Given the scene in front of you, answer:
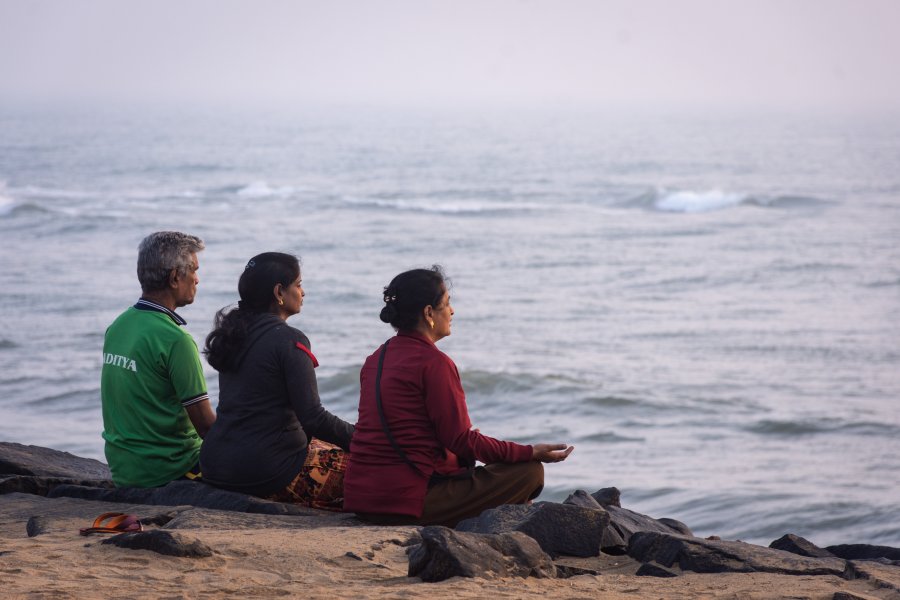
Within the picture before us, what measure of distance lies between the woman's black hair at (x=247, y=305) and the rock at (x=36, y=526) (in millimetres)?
914

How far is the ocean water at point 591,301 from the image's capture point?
11.8 meters

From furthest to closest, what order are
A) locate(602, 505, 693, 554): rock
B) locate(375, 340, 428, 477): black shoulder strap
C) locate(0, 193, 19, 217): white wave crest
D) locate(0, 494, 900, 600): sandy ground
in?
locate(0, 193, 19, 217): white wave crest < locate(602, 505, 693, 554): rock < locate(375, 340, 428, 477): black shoulder strap < locate(0, 494, 900, 600): sandy ground

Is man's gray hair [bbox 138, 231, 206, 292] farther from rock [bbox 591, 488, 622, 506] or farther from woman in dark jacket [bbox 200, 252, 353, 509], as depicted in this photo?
rock [bbox 591, 488, 622, 506]

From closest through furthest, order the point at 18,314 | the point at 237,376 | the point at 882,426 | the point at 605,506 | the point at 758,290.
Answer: the point at 237,376 < the point at 605,506 < the point at 882,426 < the point at 18,314 < the point at 758,290

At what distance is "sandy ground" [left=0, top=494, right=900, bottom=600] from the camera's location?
3529 millimetres

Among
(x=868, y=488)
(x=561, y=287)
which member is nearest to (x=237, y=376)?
(x=868, y=488)

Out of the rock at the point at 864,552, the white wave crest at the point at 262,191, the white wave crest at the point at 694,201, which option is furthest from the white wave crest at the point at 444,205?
the rock at the point at 864,552

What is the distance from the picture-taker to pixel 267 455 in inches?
192

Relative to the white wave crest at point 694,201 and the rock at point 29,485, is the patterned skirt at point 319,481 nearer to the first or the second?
the rock at point 29,485

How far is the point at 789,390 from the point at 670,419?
228 cm

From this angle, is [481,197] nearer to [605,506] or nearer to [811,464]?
[811,464]

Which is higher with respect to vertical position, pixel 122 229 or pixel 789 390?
pixel 122 229

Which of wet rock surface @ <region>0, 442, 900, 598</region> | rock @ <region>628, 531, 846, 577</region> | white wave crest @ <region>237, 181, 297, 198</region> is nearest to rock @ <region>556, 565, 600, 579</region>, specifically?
wet rock surface @ <region>0, 442, 900, 598</region>

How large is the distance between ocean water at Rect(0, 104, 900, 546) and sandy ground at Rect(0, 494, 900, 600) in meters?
6.04
